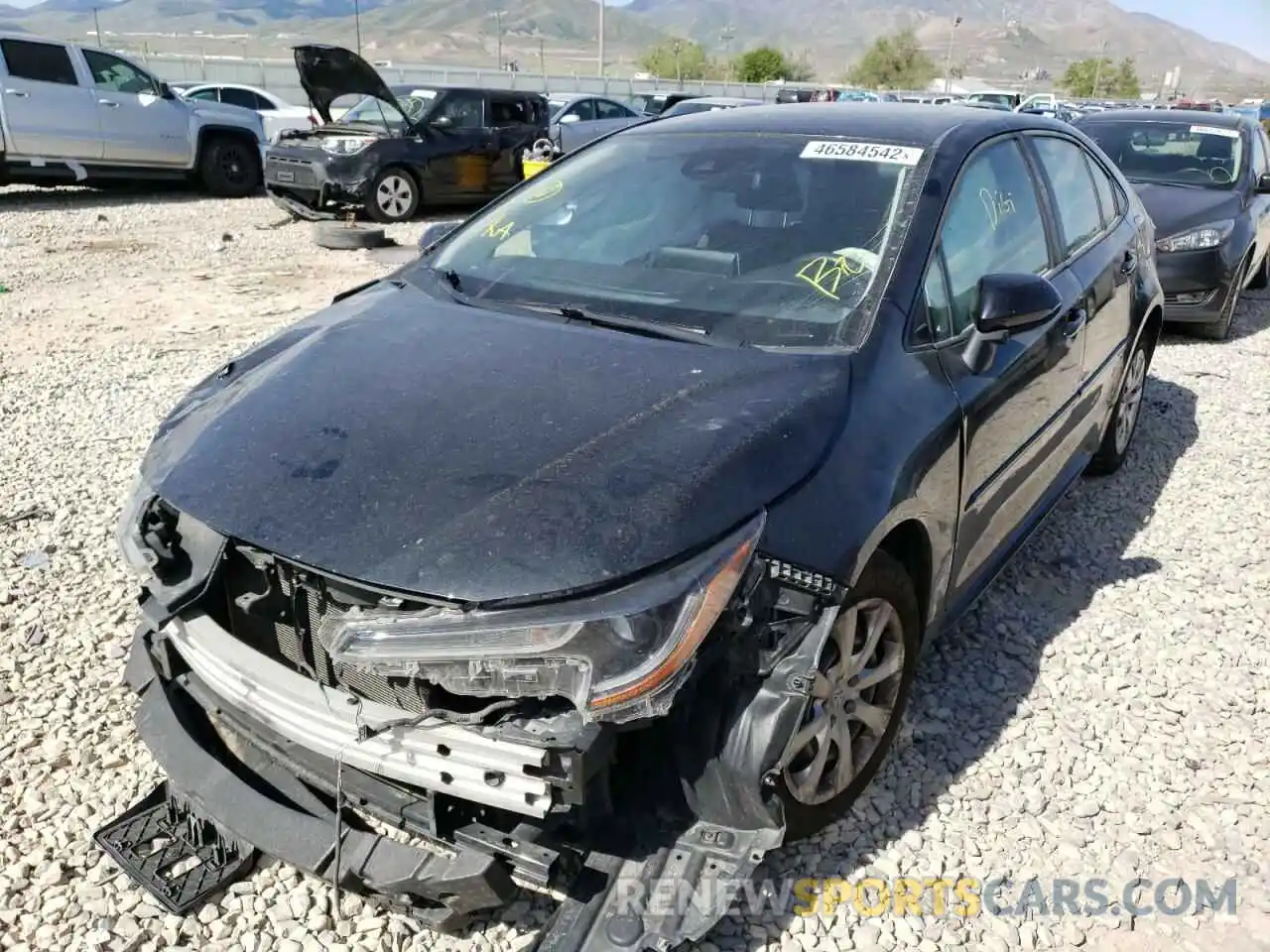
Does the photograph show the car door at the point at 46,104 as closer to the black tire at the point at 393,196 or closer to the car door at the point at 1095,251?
the black tire at the point at 393,196

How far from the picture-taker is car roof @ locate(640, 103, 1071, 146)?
3.11 meters

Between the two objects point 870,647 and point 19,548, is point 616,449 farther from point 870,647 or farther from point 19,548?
point 19,548

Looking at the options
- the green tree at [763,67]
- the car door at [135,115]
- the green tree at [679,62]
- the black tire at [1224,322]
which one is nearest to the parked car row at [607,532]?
the black tire at [1224,322]

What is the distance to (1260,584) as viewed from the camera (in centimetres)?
383

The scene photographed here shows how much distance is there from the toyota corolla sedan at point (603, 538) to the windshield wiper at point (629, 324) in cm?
1

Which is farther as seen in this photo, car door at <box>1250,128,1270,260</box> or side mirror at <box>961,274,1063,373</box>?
car door at <box>1250,128,1270,260</box>

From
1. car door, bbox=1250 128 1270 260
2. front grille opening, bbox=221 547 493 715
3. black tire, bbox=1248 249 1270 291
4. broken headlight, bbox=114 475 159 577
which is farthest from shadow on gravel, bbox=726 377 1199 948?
black tire, bbox=1248 249 1270 291

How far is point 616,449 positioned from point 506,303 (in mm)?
1001

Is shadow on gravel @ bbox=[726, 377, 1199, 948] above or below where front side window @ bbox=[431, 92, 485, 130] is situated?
below

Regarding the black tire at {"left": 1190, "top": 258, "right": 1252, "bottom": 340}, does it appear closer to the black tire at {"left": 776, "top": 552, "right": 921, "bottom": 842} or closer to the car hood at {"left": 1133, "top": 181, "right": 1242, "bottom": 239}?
the car hood at {"left": 1133, "top": 181, "right": 1242, "bottom": 239}

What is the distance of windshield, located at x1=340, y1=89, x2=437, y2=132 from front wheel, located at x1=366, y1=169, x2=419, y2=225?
73 cm

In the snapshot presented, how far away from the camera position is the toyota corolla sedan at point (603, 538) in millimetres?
1892

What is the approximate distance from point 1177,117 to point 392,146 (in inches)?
317

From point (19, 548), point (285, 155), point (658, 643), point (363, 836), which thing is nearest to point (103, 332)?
point (19, 548)
